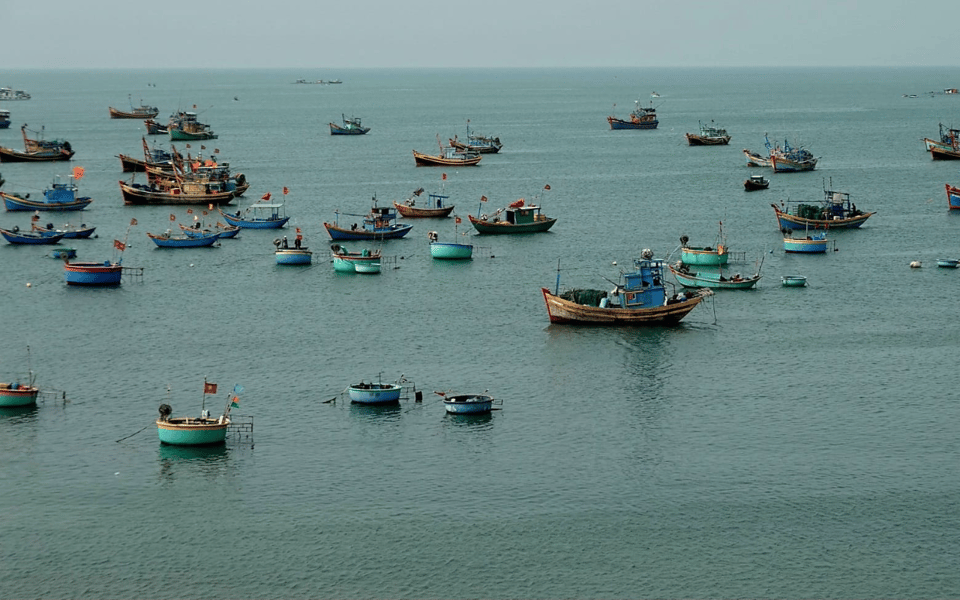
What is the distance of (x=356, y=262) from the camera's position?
4604 inches

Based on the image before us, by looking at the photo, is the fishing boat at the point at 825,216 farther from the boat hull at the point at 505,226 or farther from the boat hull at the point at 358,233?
the boat hull at the point at 358,233

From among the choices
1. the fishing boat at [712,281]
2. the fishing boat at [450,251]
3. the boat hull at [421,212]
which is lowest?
the fishing boat at [712,281]

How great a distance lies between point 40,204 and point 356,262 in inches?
2208

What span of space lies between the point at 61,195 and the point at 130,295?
51.1 m

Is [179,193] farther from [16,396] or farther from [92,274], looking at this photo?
[16,396]

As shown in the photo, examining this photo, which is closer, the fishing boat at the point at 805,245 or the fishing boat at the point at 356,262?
the fishing boat at the point at 356,262

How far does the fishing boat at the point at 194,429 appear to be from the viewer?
2731 inches

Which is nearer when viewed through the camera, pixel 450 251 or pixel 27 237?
pixel 450 251

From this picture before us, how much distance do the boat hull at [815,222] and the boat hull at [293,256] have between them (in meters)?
48.6

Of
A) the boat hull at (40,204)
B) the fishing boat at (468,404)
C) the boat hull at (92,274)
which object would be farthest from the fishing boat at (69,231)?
the fishing boat at (468,404)

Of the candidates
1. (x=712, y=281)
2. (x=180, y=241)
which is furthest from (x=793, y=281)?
(x=180, y=241)

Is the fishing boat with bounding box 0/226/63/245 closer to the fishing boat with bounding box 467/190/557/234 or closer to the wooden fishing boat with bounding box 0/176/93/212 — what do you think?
the wooden fishing boat with bounding box 0/176/93/212

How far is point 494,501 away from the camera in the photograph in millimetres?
63500

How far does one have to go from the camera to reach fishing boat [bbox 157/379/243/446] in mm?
69375
